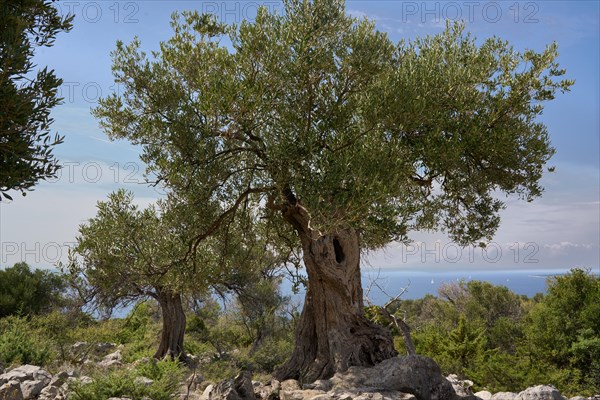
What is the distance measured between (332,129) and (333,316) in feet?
16.8

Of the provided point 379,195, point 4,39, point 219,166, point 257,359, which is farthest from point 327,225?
point 257,359

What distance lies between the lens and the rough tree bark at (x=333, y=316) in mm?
13500

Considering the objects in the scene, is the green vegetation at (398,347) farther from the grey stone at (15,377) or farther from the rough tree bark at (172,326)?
the grey stone at (15,377)

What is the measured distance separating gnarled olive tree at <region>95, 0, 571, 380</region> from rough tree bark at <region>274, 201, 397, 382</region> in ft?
0.13

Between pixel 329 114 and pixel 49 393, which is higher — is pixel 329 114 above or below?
above

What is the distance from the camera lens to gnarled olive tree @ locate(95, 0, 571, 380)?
1086 cm

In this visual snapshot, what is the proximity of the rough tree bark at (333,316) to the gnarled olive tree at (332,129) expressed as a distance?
38 mm

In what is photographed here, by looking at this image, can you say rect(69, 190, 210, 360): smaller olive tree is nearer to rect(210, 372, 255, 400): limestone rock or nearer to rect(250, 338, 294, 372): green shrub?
rect(210, 372, 255, 400): limestone rock

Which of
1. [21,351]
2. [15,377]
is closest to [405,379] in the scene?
[15,377]

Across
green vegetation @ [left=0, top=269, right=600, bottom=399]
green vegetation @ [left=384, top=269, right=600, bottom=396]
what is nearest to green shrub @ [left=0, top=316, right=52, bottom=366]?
green vegetation @ [left=0, top=269, right=600, bottom=399]

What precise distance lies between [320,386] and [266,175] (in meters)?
5.43

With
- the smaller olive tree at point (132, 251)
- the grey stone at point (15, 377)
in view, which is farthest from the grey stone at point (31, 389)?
the smaller olive tree at point (132, 251)

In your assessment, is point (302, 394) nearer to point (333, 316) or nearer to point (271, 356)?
point (333, 316)

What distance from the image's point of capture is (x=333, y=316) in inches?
548
